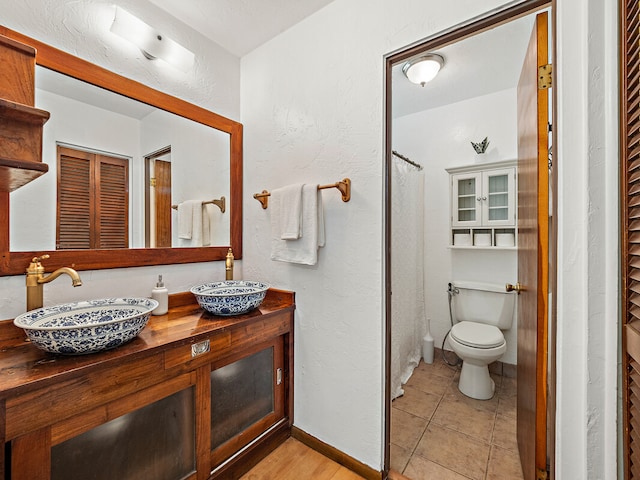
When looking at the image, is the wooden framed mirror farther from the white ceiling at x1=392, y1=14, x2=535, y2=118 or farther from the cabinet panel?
the white ceiling at x1=392, y1=14, x2=535, y2=118

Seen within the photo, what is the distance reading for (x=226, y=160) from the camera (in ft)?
A: 6.05

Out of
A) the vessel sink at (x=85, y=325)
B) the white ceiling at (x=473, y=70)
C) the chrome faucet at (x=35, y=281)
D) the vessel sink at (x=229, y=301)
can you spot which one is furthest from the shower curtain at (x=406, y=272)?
the chrome faucet at (x=35, y=281)

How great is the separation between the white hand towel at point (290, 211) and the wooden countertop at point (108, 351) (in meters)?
0.44

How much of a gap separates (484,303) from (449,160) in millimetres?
1292

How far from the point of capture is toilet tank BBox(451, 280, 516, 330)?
227cm

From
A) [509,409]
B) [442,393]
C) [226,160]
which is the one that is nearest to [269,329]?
[226,160]

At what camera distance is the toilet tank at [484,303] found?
227cm

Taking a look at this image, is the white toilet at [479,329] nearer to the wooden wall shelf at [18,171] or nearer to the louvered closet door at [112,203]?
the louvered closet door at [112,203]

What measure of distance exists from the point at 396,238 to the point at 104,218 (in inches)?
70.1

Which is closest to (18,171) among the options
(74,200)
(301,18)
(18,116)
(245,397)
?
(18,116)

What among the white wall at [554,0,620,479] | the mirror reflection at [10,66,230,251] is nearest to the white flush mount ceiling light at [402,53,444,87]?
the white wall at [554,0,620,479]

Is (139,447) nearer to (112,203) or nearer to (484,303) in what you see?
(112,203)

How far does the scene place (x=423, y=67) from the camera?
6.23ft

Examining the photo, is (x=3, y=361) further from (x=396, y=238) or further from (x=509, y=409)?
(x=509, y=409)
